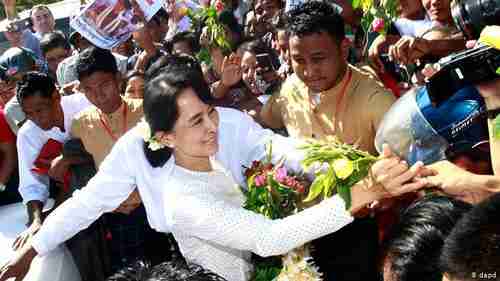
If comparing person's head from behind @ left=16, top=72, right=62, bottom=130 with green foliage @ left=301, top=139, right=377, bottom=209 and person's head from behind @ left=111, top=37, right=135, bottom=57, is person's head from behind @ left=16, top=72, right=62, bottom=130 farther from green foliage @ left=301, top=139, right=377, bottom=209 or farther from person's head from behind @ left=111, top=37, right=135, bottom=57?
person's head from behind @ left=111, top=37, right=135, bottom=57

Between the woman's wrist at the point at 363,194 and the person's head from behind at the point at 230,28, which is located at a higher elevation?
the person's head from behind at the point at 230,28

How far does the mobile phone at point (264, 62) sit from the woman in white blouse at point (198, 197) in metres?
1.23

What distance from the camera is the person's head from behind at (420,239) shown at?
144cm

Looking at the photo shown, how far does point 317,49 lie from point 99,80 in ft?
4.38

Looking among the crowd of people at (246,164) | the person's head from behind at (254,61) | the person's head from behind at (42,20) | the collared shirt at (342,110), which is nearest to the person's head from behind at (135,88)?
the crowd of people at (246,164)

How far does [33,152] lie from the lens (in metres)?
3.45

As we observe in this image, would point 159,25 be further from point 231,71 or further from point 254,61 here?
point 231,71

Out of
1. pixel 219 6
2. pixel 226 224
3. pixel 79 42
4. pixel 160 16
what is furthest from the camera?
pixel 160 16

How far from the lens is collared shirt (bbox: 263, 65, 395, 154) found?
2473 millimetres

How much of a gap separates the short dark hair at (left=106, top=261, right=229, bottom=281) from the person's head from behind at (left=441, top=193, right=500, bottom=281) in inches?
24.8

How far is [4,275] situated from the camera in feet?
8.41

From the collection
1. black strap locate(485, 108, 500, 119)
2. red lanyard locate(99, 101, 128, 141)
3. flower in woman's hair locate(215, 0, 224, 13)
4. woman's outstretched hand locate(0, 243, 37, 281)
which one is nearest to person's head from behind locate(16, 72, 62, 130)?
red lanyard locate(99, 101, 128, 141)

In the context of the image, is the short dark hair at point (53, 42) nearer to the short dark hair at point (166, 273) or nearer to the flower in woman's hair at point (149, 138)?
the flower in woman's hair at point (149, 138)

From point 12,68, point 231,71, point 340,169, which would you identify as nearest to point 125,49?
point 12,68
